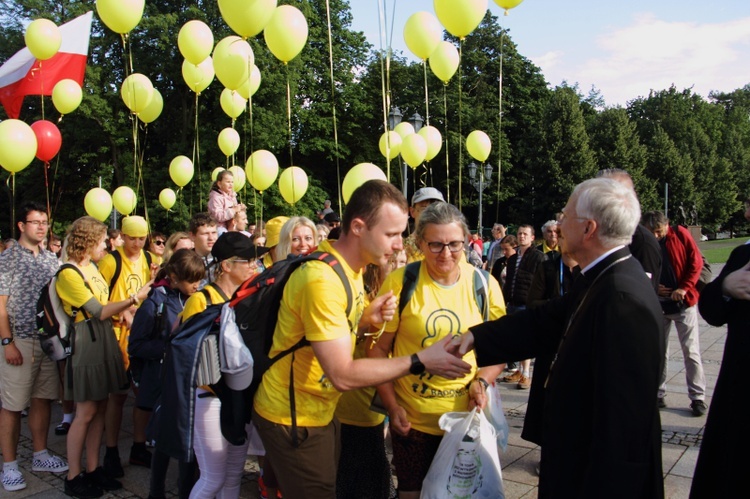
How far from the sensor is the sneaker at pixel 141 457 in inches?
181

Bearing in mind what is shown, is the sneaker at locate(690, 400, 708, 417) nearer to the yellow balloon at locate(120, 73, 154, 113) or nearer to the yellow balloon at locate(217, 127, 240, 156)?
the yellow balloon at locate(120, 73, 154, 113)

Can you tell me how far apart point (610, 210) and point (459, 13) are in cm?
447

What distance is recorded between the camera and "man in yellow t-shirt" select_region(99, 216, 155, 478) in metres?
4.49

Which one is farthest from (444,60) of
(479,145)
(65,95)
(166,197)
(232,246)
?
(166,197)

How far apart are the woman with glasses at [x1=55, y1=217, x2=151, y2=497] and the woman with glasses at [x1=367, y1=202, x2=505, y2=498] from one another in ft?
7.59

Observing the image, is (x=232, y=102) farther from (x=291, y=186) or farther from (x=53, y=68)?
(x=53, y=68)

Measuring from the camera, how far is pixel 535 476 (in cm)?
410

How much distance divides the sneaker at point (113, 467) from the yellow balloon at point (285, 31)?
4.01 m

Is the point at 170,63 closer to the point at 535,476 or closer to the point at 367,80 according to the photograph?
the point at 367,80

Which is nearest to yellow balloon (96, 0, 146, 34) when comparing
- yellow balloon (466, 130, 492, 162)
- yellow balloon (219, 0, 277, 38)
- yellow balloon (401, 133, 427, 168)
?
yellow balloon (219, 0, 277, 38)

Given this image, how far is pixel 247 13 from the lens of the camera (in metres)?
5.05

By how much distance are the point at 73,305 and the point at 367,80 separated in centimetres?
3080

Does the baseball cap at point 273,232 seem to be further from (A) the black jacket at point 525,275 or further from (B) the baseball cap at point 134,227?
(A) the black jacket at point 525,275

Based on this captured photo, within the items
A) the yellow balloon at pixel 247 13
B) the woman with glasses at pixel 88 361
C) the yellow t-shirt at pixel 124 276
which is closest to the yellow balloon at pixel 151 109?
the yellow balloon at pixel 247 13
